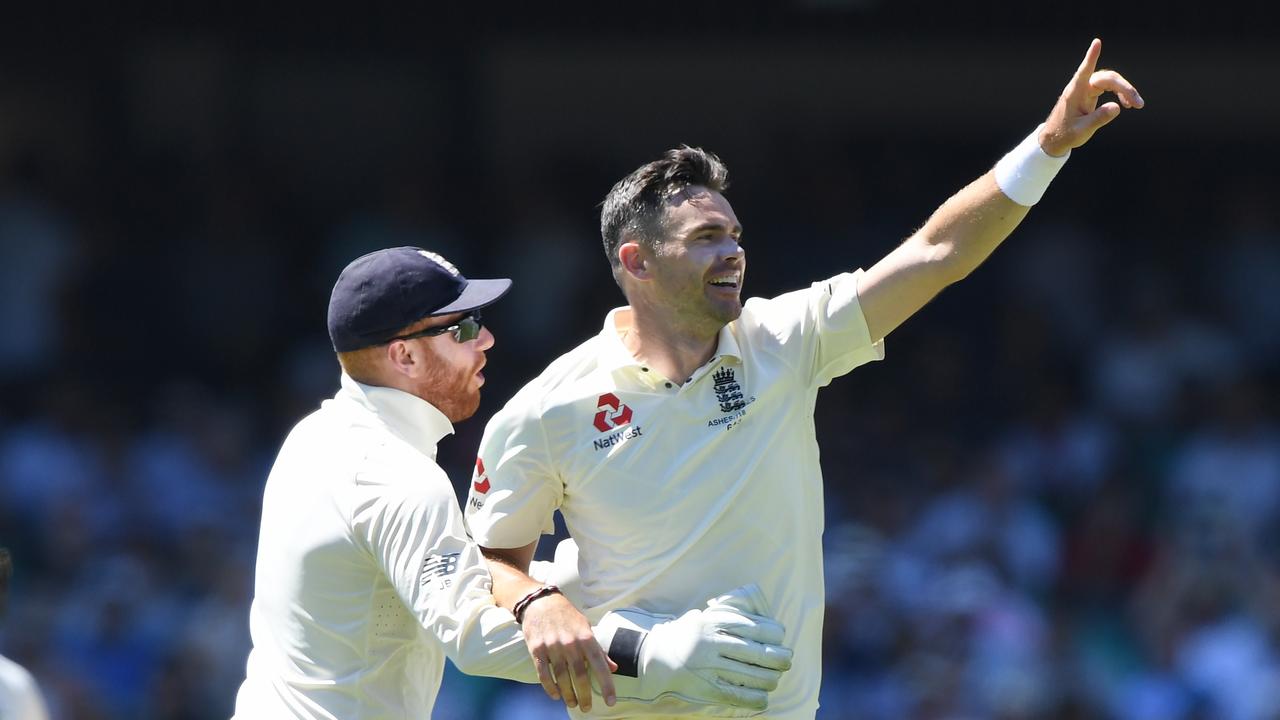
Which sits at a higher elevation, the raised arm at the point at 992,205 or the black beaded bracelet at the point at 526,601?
the raised arm at the point at 992,205

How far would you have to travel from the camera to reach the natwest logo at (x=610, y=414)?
13.1 feet

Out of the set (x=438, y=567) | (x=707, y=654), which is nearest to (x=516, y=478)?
(x=438, y=567)

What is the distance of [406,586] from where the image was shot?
3697mm

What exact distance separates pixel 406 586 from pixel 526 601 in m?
0.25

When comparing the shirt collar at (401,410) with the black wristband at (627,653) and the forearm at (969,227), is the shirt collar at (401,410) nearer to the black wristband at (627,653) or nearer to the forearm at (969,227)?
the black wristband at (627,653)

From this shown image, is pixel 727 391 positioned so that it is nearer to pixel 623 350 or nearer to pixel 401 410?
pixel 623 350

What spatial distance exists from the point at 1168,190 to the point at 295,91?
5.21 m

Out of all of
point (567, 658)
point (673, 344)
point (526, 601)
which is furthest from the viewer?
point (673, 344)

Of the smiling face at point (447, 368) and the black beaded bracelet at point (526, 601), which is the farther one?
the smiling face at point (447, 368)

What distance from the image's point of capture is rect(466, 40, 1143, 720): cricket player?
12.8ft

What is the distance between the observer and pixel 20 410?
31.7 ft

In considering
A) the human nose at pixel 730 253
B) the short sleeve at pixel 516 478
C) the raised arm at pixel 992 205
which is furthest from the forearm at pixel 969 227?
the short sleeve at pixel 516 478

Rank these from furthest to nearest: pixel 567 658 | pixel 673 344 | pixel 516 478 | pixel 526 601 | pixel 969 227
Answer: pixel 673 344 < pixel 516 478 < pixel 969 227 < pixel 526 601 < pixel 567 658

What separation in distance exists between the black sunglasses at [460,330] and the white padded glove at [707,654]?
2.45 feet
